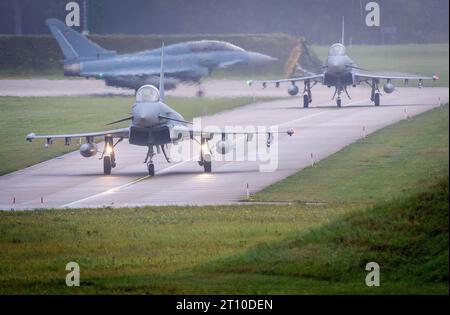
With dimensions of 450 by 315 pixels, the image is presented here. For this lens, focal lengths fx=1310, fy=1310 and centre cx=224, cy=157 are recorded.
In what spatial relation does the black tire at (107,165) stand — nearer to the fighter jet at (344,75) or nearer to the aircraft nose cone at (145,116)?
the aircraft nose cone at (145,116)

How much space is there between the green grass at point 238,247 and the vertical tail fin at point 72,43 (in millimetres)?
35003

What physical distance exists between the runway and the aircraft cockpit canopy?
32.6 ft

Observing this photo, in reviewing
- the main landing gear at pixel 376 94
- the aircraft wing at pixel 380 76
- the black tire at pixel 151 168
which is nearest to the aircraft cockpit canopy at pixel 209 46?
the aircraft wing at pixel 380 76

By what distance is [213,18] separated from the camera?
7038cm

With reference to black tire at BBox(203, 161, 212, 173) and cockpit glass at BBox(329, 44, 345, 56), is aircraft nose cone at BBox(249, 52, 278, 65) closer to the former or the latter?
cockpit glass at BBox(329, 44, 345, 56)

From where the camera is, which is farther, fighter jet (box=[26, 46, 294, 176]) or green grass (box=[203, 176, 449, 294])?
fighter jet (box=[26, 46, 294, 176])

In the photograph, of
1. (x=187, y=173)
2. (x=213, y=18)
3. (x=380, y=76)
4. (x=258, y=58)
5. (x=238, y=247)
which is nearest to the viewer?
(x=238, y=247)

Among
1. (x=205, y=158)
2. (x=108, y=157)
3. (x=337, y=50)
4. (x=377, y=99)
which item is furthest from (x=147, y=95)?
(x=377, y=99)

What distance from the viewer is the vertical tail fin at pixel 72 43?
68.4 meters

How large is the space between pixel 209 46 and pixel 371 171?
3613 centimetres

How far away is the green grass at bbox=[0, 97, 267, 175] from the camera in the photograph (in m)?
51.4

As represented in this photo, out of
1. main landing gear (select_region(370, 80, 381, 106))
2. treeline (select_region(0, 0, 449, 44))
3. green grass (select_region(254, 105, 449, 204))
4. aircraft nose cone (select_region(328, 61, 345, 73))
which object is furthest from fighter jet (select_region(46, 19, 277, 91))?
green grass (select_region(254, 105, 449, 204))

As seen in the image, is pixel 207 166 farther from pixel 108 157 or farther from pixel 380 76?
pixel 380 76

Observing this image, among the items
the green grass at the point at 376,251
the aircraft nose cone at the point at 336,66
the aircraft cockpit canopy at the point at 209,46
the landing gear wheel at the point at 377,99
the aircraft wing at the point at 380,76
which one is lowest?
the green grass at the point at 376,251
